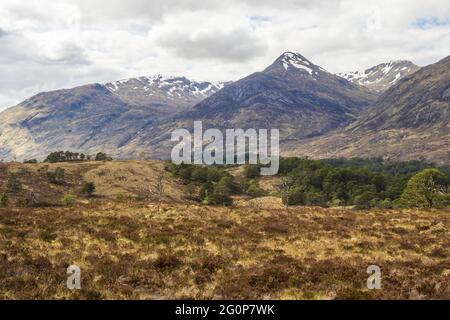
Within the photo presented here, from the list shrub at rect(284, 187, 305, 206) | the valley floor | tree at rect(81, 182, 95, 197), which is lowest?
the valley floor

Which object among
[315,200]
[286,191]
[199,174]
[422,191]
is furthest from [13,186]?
[315,200]

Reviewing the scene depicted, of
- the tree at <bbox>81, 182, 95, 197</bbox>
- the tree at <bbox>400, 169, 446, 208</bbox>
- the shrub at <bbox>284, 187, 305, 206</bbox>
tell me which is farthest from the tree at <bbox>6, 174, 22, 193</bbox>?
the tree at <bbox>400, 169, 446, 208</bbox>

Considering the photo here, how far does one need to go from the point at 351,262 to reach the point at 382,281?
3.67m

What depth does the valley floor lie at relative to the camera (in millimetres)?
17750

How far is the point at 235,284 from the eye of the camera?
18.4 meters

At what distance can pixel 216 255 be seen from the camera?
948 inches

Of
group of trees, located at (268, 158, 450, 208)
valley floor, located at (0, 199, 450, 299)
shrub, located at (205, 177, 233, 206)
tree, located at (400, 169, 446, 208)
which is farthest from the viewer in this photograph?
group of trees, located at (268, 158, 450, 208)

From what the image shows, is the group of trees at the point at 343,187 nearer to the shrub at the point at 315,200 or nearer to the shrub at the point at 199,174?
the shrub at the point at 315,200

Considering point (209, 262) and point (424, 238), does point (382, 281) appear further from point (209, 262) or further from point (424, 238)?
point (424, 238)

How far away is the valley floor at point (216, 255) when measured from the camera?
1775 centimetres

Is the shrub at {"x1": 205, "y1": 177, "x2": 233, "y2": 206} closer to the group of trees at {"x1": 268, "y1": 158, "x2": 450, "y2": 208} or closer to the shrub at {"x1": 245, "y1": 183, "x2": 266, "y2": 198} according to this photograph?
the shrub at {"x1": 245, "y1": 183, "x2": 266, "y2": 198}

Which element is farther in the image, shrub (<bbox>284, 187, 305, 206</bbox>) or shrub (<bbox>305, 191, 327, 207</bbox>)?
shrub (<bbox>305, 191, 327, 207</bbox>)

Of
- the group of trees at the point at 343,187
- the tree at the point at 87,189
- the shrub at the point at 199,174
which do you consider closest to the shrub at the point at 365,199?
the group of trees at the point at 343,187
